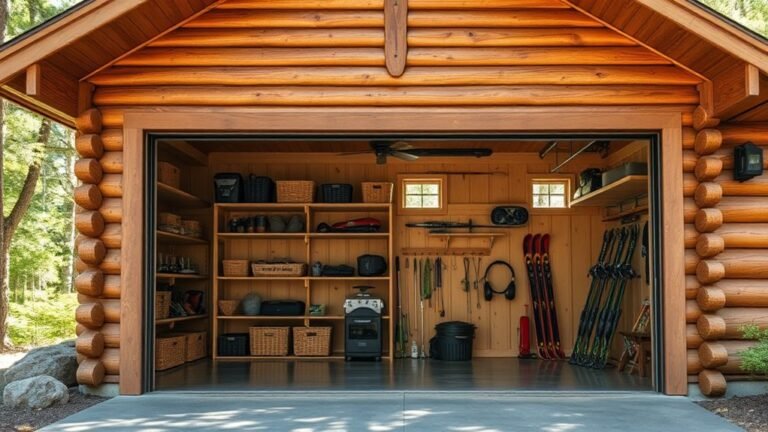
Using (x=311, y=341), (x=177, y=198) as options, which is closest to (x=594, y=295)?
(x=311, y=341)

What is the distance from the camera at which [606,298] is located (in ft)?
33.7

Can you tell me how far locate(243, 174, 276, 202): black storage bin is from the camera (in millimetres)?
10680

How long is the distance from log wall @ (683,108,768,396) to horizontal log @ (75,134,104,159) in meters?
4.99

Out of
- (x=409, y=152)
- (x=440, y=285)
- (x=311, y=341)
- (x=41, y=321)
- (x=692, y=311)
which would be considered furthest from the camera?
(x=41, y=321)

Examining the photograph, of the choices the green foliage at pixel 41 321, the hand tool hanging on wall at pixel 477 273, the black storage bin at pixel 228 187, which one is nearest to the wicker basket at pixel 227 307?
the black storage bin at pixel 228 187

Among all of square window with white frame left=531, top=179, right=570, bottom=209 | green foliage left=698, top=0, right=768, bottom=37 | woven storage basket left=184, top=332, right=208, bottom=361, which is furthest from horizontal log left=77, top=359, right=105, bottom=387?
green foliage left=698, top=0, right=768, bottom=37

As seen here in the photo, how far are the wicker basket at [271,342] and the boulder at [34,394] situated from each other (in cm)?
409

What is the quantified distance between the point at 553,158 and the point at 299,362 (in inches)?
170

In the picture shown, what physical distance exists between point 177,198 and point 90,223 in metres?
3.14

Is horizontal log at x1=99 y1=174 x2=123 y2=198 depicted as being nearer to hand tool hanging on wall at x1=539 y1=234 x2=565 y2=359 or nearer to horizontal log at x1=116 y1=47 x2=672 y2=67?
horizontal log at x1=116 y1=47 x2=672 y2=67

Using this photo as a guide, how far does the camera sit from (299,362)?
10070 mm

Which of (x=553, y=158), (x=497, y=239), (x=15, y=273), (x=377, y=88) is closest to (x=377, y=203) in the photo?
(x=497, y=239)

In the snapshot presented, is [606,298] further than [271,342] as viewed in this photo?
No

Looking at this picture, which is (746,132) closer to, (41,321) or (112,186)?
(112,186)
